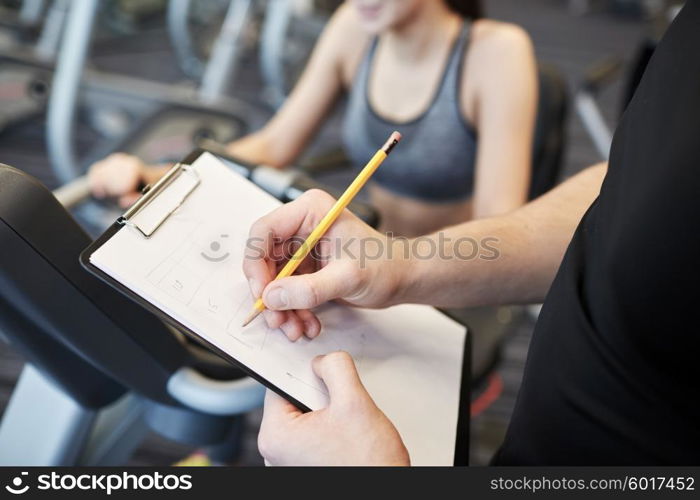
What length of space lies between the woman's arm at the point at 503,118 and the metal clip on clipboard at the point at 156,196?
62 centimetres

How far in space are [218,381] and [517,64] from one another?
777 millimetres

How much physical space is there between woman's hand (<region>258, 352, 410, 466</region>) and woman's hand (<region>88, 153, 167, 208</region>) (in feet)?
1.78

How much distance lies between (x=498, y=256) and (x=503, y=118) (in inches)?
19.8

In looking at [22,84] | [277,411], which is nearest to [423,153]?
[277,411]

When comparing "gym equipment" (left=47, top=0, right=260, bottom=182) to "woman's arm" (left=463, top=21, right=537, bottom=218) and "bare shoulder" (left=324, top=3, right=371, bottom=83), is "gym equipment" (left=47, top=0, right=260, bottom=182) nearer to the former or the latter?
"bare shoulder" (left=324, top=3, right=371, bottom=83)

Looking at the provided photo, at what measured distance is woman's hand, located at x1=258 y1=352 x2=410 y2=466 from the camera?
1.58 ft

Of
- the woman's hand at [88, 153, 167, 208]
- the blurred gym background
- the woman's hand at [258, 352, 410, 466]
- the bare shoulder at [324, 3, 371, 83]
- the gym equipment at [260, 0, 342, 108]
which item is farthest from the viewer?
the gym equipment at [260, 0, 342, 108]

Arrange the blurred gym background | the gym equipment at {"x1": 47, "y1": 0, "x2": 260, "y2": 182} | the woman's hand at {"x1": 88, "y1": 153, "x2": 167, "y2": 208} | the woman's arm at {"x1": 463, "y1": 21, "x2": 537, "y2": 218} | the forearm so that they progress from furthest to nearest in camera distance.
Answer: the gym equipment at {"x1": 47, "y1": 0, "x2": 260, "y2": 182}
the blurred gym background
the woman's arm at {"x1": 463, "y1": 21, "x2": 537, "y2": 218}
the woman's hand at {"x1": 88, "y1": 153, "x2": 167, "y2": 208}
the forearm

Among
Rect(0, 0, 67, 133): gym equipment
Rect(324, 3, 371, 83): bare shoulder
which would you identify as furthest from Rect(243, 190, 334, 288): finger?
Rect(0, 0, 67, 133): gym equipment

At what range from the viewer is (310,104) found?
1.37 metres

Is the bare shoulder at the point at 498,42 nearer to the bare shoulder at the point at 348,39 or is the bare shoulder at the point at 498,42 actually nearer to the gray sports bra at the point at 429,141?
the gray sports bra at the point at 429,141

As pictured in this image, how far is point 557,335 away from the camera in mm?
447

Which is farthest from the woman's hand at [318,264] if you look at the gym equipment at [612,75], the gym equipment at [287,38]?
the gym equipment at [287,38]

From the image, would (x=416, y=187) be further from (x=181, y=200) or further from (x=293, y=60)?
(x=293, y=60)
